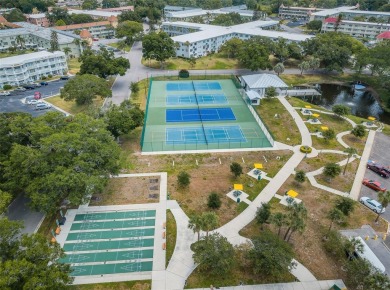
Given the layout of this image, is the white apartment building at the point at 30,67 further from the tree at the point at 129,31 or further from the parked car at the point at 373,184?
the parked car at the point at 373,184

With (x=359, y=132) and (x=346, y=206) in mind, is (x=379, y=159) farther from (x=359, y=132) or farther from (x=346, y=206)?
(x=346, y=206)

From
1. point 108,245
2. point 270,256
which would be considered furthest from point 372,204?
point 108,245

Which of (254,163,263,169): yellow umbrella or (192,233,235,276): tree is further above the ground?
(192,233,235,276): tree

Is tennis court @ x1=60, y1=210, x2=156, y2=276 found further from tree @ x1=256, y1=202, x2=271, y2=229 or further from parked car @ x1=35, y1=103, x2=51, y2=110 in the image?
parked car @ x1=35, y1=103, x2=51, y2=110

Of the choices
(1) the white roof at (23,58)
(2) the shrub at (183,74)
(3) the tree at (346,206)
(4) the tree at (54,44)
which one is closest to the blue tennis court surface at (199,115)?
(2) the shrub at (183,74)

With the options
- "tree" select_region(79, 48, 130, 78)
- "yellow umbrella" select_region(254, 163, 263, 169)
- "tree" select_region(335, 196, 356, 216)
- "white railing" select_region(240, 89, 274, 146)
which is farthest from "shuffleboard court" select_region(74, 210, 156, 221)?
"tree" select_region(79, 48, 130, 78)
